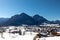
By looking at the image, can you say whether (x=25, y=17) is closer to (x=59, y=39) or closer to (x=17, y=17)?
(x=17, y=17)

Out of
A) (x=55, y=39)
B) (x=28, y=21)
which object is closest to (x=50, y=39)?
(x=55, y=39)

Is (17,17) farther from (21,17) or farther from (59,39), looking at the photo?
(59,39)

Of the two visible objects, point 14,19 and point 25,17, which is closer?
point 14,19

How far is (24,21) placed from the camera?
137125 millimetres

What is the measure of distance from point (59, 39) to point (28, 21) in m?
129

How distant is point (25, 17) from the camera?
477ft

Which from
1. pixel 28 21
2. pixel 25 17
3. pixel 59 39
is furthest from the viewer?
pixel 25 17

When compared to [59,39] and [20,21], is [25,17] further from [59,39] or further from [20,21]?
[59,39]

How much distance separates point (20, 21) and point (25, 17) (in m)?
11.6

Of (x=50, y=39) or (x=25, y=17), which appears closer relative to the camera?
(x=50, y=39)

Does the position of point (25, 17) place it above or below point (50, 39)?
above

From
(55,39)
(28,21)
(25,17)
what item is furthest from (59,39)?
(25,17)

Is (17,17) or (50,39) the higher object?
(17,17)

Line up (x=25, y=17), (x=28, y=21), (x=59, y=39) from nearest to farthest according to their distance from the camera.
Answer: (x=59, y=39), (x=28, y=21), (x=25, y=17)
